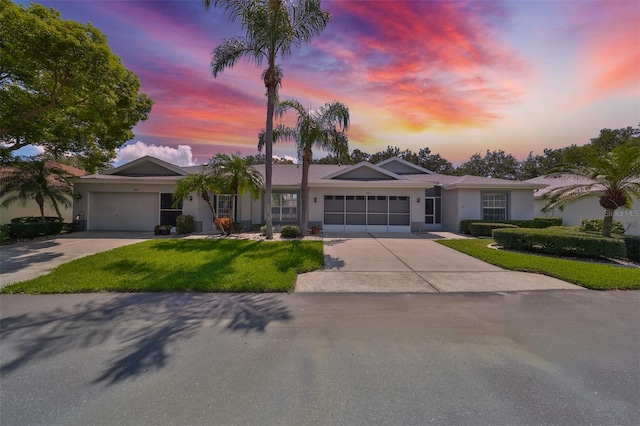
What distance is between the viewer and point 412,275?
737 cm

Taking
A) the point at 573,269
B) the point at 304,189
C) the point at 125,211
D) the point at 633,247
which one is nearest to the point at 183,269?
the point at 304,189

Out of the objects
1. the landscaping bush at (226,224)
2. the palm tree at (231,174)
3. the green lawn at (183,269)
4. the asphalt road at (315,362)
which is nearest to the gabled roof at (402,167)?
the landscaping bush at (226,224)

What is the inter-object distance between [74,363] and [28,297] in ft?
11.7

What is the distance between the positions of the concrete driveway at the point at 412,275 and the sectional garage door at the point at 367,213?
21.7 feet

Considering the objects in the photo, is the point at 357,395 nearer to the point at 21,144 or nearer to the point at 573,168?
the point at 573,168

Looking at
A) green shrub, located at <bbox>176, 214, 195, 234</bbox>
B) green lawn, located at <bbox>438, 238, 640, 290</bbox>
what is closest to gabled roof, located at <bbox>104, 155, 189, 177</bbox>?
green shrub, located at <bbox>176, 214, 195, 234</bbox>

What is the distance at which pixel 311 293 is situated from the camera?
5.88 metres

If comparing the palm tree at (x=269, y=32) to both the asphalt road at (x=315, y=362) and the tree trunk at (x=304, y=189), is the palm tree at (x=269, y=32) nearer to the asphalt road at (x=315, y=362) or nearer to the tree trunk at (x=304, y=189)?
→ the tree trunk at (x=304, y=189)

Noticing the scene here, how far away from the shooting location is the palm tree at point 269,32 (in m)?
11.2

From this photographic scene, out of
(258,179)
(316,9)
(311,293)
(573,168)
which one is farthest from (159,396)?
(573,168)

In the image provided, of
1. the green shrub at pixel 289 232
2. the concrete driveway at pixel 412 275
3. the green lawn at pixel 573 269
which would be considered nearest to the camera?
the concrete driveway at pixel 412 275

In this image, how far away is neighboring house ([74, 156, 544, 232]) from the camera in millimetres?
16047

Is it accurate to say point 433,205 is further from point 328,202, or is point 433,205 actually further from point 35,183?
point 35,183

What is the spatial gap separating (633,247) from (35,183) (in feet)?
82.2
